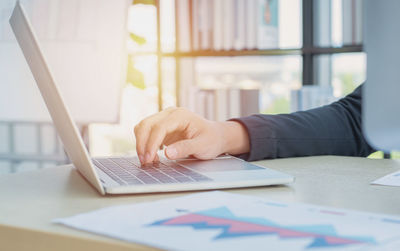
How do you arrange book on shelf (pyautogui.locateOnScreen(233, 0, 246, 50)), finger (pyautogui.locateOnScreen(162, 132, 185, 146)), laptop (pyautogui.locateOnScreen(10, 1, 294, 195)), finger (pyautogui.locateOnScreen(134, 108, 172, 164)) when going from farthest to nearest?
book on shelf (pyautogui.locateOnScreen(233, 0, 246, 50))
finger (pyautogui.locateOnScreen(162, 132, 185, 146))
finger (pyautogui.locateOnScreen(134, 108, 172, 164))
laptop (pyautogui.locateOnScreen(10, 1, 294, 195))

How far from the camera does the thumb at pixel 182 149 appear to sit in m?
0.92

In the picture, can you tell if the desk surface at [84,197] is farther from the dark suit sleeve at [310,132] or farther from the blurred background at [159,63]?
the blurred background at [159,63]

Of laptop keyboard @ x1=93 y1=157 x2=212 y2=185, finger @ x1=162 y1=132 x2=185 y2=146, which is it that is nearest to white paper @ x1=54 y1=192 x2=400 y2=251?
laptop keyboard @ x1=93 y1=157 x2=212 y2=185

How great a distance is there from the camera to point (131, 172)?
802 millimetres

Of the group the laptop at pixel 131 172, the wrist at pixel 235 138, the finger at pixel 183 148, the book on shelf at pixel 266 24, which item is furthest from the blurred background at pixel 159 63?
the laptop at pixel 131 172

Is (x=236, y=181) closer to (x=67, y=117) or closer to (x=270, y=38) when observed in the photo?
(x=67, y=117)

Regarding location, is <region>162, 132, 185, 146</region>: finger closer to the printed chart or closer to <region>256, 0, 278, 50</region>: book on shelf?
the printed chart

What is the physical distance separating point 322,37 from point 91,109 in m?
1.20

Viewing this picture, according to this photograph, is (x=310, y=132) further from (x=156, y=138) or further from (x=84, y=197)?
(x=84, y=197)

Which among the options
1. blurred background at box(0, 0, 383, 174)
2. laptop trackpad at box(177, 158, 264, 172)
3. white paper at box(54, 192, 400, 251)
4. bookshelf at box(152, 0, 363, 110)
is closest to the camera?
white paper at box(54, 192, 400, 251)

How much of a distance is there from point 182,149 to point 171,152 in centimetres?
3

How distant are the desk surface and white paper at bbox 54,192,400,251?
2cm

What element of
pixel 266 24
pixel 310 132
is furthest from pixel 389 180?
pixel 266 24

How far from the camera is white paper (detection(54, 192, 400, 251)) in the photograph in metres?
0.44
